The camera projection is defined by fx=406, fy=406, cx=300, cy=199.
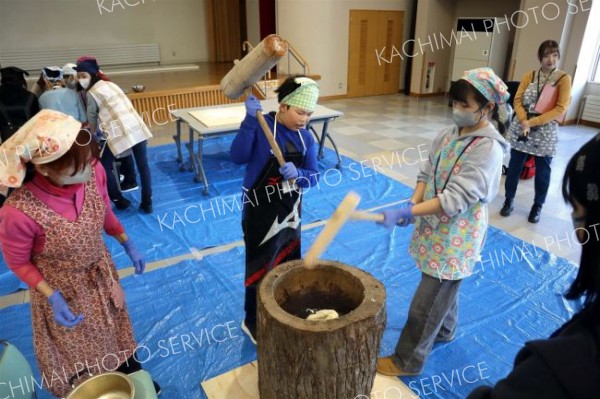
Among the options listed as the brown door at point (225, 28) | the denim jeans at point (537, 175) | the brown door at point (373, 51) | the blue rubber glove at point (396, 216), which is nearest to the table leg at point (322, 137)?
the denim jeans at point (537, 175)

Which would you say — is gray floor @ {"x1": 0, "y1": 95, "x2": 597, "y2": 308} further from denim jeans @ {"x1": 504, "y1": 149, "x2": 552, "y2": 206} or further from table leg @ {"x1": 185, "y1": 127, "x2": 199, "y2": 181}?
table leg @ {"x1": 185, "y1": 127, "x2": 199, "y2": 181}

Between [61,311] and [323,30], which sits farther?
[323,30]

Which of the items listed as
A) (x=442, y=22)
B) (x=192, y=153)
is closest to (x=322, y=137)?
(x=192, y=153)

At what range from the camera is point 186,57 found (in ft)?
33.7

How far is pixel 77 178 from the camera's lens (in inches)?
51.3

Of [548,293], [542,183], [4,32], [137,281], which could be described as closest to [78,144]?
[137,281]

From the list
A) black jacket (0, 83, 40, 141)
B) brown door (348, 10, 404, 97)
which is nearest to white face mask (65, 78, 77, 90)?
black jacket (0, 83, 40, 141)

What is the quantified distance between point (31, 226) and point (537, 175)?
3520mm

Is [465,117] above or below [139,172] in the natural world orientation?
above

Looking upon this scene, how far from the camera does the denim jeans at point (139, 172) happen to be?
3502 millimetres

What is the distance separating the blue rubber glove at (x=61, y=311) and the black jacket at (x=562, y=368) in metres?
1.30

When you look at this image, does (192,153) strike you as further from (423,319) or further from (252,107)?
(423,319)

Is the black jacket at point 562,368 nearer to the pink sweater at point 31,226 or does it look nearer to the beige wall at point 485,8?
the pink sweater at point 31,226


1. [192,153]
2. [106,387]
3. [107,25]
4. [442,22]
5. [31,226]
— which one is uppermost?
[442,22]
